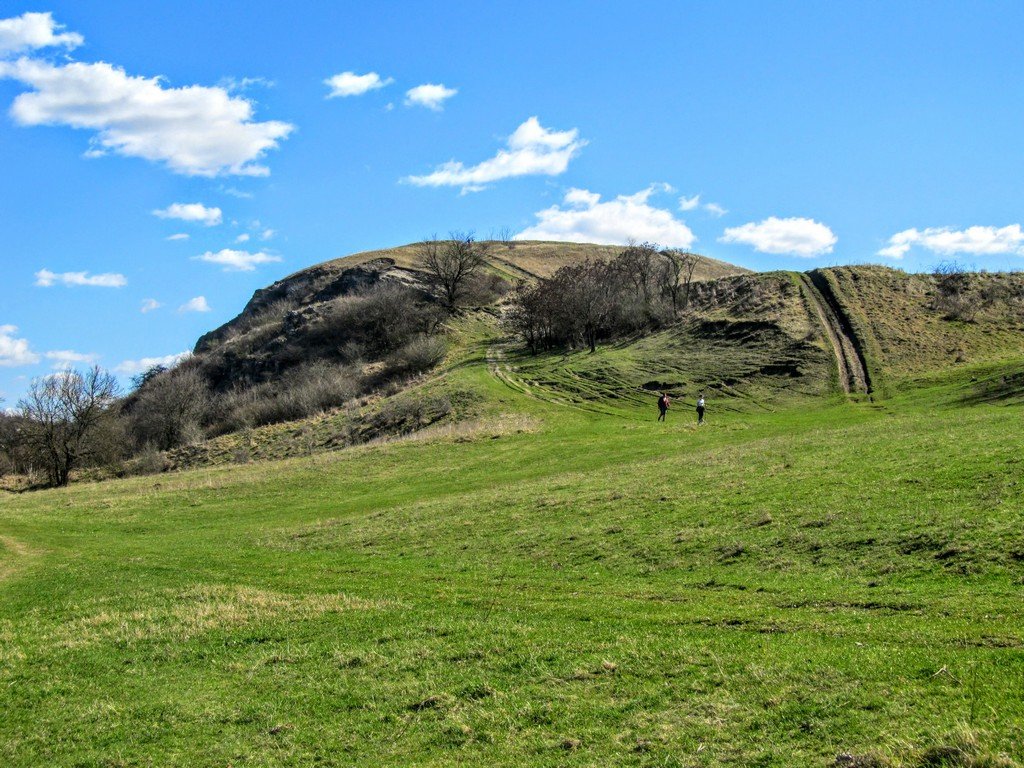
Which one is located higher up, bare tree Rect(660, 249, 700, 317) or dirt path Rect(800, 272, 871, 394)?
bare tree Rect(660, 249, 700, 317)

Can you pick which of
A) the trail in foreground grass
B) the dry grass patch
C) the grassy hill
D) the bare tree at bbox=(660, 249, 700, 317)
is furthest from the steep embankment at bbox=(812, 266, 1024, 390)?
the grassy hill

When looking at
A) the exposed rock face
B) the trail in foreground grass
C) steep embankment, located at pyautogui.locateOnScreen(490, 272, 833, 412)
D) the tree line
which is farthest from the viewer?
the exposed rock face

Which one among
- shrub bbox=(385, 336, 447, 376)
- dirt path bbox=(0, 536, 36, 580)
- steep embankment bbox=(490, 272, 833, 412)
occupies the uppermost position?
shrub bbox=(385, 336, 447, 376)

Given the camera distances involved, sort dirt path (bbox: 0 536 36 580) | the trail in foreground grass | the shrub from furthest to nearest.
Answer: the shrub < dirt path (bbox: 0 536 36 580) < the trail in foreground grass

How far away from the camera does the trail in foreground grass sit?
9.57 meters

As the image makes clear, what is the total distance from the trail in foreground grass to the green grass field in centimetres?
6

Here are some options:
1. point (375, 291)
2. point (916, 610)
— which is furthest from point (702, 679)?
point (375, 291)

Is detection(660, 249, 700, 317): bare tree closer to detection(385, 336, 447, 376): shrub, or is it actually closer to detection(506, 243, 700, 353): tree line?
detection(506, 243, 700, 353): tree line

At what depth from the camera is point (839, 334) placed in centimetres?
6550

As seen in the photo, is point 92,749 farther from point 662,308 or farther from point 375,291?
point 375,291

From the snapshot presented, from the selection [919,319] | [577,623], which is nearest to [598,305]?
[919,319]

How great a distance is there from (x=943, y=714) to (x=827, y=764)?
1.56 meters

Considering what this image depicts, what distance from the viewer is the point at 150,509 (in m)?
38.8

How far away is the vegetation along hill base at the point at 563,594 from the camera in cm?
973
